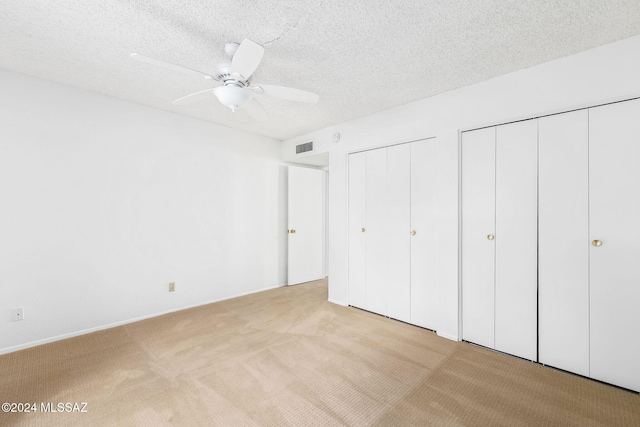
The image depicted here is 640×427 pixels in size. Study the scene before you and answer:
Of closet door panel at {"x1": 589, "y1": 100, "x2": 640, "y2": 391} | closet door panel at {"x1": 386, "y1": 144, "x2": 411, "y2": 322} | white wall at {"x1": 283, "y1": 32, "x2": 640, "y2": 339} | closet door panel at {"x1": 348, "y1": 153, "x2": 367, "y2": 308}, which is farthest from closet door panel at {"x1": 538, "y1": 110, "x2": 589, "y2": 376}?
closet door panel at {"x1": 348, "y1": 153, "x2": 367, "y2": 308}

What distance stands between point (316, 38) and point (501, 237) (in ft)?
7.65

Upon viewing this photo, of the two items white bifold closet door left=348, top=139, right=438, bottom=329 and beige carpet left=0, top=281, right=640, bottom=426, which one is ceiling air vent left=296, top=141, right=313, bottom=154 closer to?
white bifold closet door left=348, top=139, right=438, bottom=329

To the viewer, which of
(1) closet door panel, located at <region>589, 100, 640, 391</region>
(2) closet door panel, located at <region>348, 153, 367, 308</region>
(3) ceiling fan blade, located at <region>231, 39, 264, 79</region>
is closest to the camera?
(3) ceiling fan blade, located at <region>231, 39, 264, 79</region>

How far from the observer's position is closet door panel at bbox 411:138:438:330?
2895mm

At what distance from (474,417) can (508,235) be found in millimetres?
1524

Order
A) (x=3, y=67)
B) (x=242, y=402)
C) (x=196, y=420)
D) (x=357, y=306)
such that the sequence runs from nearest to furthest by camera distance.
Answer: (x=196, y=420) < (x=242, y=402) < (x=3, y=67) < (x=357, y=306)

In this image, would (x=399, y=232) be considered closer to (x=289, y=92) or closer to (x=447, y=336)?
(x=447, y=336)

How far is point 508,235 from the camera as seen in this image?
2.45 meters

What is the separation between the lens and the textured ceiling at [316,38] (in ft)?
5.40

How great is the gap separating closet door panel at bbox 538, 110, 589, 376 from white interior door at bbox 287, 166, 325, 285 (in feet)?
10.9

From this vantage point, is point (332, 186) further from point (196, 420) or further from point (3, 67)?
point (3, 67)

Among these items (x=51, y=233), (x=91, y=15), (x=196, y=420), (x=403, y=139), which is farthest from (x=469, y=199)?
(x=51, y=233)

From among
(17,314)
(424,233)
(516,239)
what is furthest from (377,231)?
(17,314)

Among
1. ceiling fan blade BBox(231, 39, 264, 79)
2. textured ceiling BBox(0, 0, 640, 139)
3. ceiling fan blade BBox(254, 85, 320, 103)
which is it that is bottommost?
ceiling fan blade BBox(254, 85, 320, 103)
